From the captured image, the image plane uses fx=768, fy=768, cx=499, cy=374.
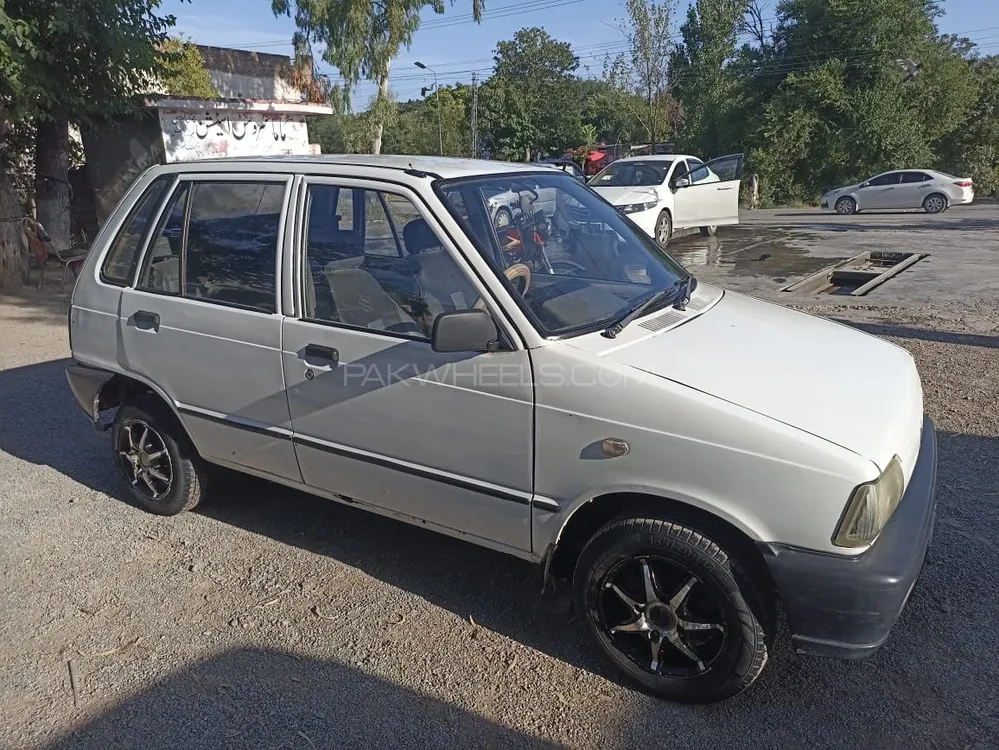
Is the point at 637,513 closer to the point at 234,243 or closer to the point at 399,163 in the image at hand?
the point at 399,163

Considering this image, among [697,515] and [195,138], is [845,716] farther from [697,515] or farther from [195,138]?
[195,138]

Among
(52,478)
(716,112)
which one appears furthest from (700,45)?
(52,478)

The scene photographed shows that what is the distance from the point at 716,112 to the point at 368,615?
3386cm

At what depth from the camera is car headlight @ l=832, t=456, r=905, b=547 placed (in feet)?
7.84

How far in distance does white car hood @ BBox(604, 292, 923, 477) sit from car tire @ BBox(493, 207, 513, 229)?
90 cm

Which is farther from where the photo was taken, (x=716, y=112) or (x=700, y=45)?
(x=700, y=45)

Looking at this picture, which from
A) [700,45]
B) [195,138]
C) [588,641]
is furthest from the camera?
[700,45]

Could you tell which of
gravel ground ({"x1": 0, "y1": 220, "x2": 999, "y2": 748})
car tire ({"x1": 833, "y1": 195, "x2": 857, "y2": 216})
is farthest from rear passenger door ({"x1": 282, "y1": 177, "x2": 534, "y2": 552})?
car tire ({"x1": 833, "y1": 195, "x2": 857, "y2": 216})

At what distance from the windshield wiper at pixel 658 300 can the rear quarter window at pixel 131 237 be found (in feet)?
8.40

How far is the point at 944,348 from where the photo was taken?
7.05m

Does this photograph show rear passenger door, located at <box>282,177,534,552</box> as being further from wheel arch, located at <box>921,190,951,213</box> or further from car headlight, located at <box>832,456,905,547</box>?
wheel arch, located at <box>921,190,951,213</box>

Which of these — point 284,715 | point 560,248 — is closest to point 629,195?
point 560,248

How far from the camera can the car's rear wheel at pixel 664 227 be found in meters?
14.1

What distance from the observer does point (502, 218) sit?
3.47 meters
